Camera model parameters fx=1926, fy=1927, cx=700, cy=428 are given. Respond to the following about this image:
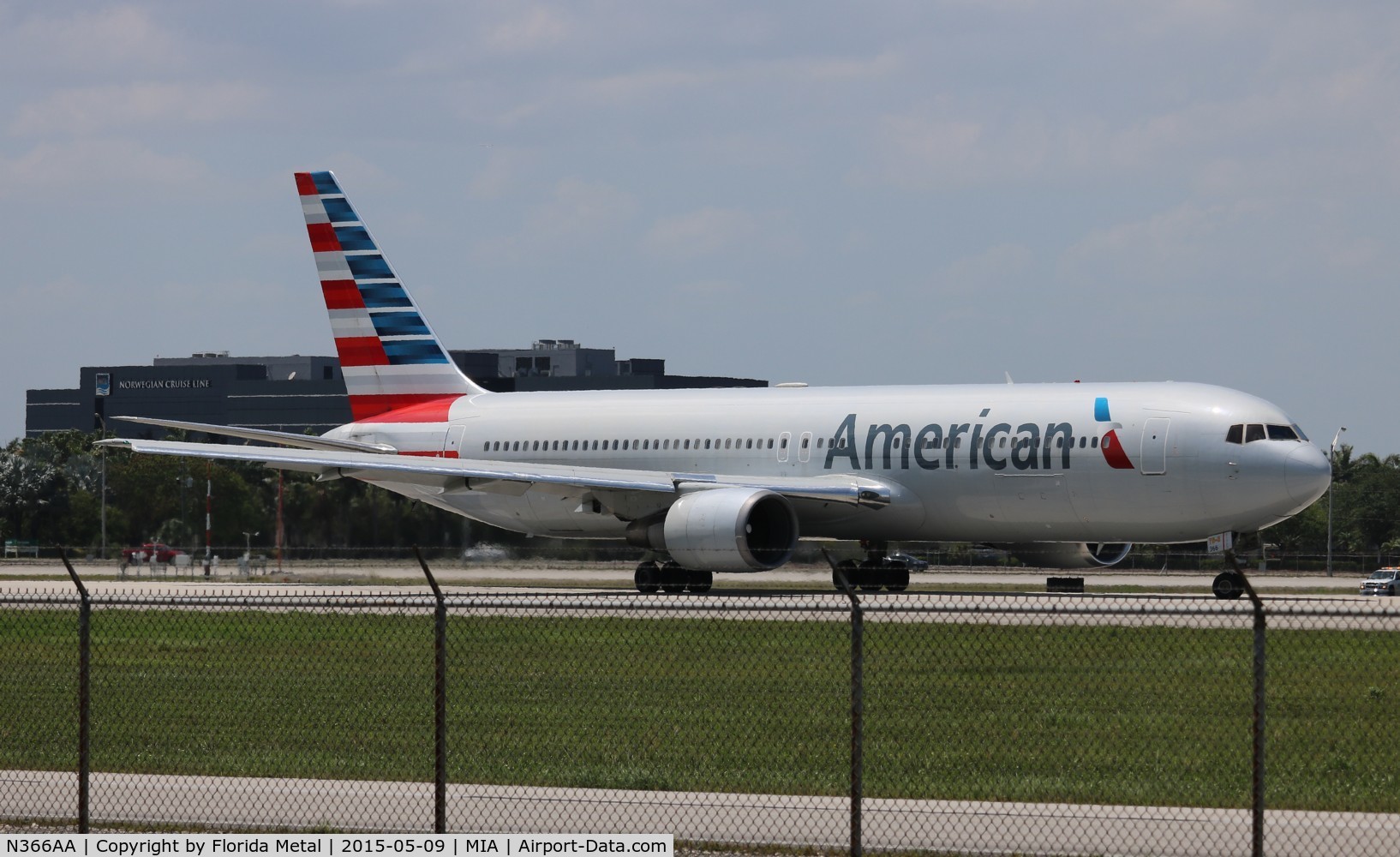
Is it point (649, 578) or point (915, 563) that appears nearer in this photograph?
point (649, 578)

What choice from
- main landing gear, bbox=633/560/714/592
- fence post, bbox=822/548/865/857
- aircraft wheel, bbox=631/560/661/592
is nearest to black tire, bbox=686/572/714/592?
main landing gear, bbox=633/560/714/592

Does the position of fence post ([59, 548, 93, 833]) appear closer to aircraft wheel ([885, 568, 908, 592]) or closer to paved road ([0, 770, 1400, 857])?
paved road ([0, 770, 1400, 857])

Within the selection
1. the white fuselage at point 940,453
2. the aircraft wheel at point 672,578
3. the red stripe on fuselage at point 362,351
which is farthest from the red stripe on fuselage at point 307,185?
the aircraft wheel at point 672,578

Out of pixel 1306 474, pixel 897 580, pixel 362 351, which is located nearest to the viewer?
pixel 1306 474

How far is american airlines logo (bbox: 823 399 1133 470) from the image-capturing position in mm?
34375

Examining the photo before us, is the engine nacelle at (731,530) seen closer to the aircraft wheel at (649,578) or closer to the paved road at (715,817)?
the aircraft wheel at (649,578)

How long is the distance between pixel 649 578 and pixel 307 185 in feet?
51.7

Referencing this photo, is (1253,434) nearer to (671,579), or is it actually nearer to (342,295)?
(671,579)

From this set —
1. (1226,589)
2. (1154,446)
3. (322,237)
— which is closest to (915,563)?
(322,237)

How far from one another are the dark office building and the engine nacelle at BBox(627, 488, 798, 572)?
90.9 meters

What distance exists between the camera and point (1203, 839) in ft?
40.7

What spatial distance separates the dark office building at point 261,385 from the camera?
5335 inches

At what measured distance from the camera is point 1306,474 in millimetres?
33156

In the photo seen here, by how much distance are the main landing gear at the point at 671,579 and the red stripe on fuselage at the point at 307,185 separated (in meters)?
15.3
